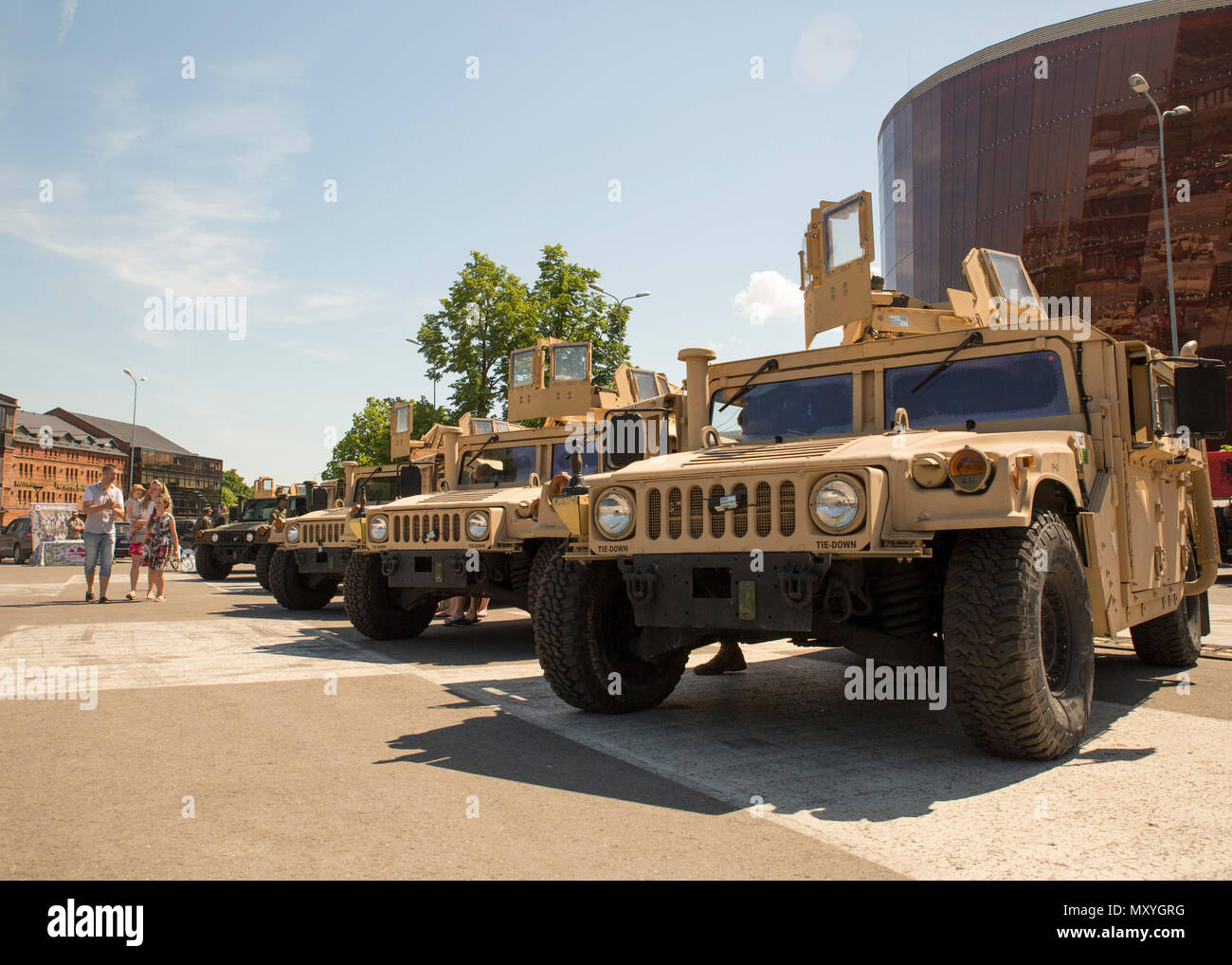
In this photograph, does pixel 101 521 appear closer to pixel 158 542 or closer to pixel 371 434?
pixel 158 542

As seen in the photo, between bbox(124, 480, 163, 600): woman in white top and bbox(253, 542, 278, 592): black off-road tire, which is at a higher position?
bbox(124, 480, 163, 600): woman in white top

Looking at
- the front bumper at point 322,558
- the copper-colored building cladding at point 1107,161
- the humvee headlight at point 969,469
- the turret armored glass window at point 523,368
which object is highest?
the copper-colored building cladding at point 1107,161

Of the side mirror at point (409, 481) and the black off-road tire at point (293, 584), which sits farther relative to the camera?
the black off-road tire at point (293, 584)

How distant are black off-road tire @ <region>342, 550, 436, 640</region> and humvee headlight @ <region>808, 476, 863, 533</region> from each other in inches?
217

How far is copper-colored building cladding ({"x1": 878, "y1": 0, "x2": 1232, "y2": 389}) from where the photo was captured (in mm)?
35938

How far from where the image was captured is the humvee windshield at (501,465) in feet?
31.6

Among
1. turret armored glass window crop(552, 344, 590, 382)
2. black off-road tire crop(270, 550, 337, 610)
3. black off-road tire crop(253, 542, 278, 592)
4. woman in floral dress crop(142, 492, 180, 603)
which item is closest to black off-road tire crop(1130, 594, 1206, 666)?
turret armored glass window crop(552, 344, 590, 382)

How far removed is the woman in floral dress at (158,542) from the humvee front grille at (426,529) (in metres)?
6.19

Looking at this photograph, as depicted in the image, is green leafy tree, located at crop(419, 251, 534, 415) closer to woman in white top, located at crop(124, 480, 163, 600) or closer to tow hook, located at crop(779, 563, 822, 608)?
woman in white top, located at crop(124, 480, 163, 600)

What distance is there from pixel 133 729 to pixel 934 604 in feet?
12.8

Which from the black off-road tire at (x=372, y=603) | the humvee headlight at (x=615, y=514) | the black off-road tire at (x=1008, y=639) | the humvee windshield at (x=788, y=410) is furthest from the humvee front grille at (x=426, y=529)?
the black off-road tire at (x=1008, y=639)

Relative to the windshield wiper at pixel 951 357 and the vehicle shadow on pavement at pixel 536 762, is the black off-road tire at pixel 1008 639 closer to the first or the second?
the vehicle shadow on pavement at pixel 536 762
